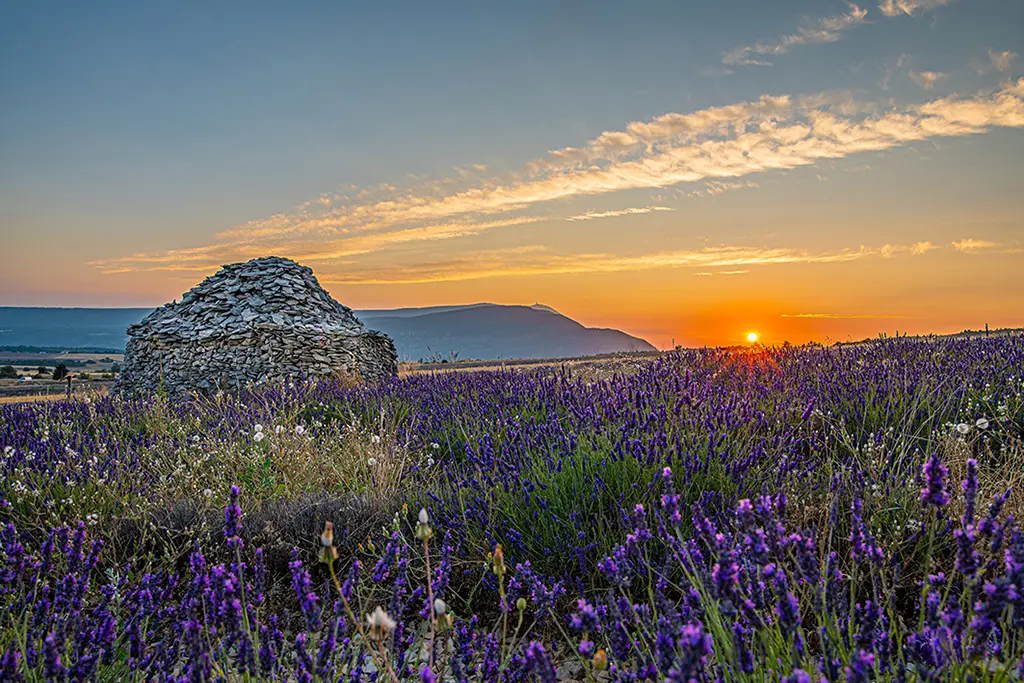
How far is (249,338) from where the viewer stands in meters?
10.3

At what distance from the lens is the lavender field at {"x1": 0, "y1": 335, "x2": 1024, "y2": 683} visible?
1444 mm

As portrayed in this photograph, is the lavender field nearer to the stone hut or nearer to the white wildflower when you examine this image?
the white wildflower

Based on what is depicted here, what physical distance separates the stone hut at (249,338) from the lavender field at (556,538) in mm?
4244

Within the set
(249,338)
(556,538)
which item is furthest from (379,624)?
(249,338)

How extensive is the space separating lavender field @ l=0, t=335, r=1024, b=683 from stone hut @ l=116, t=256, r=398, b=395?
167 inches

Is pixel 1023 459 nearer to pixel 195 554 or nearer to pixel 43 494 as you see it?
pixel 195 554

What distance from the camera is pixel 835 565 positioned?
4.66 feet

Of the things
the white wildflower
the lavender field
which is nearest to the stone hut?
the lavender field

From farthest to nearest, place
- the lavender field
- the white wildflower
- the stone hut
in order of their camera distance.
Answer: the stone hut
the lavender field
the white wildflower

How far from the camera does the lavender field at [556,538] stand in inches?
56.9

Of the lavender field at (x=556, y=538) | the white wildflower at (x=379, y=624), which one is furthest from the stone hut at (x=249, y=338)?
the white wildflower at (x=379, y=624)

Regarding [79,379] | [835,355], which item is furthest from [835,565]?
[79,379]

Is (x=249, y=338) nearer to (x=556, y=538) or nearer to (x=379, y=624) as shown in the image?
(x=556, y=538)

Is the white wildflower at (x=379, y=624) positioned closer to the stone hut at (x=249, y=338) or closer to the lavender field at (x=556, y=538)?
the lavender field at (x=556, y=538)
